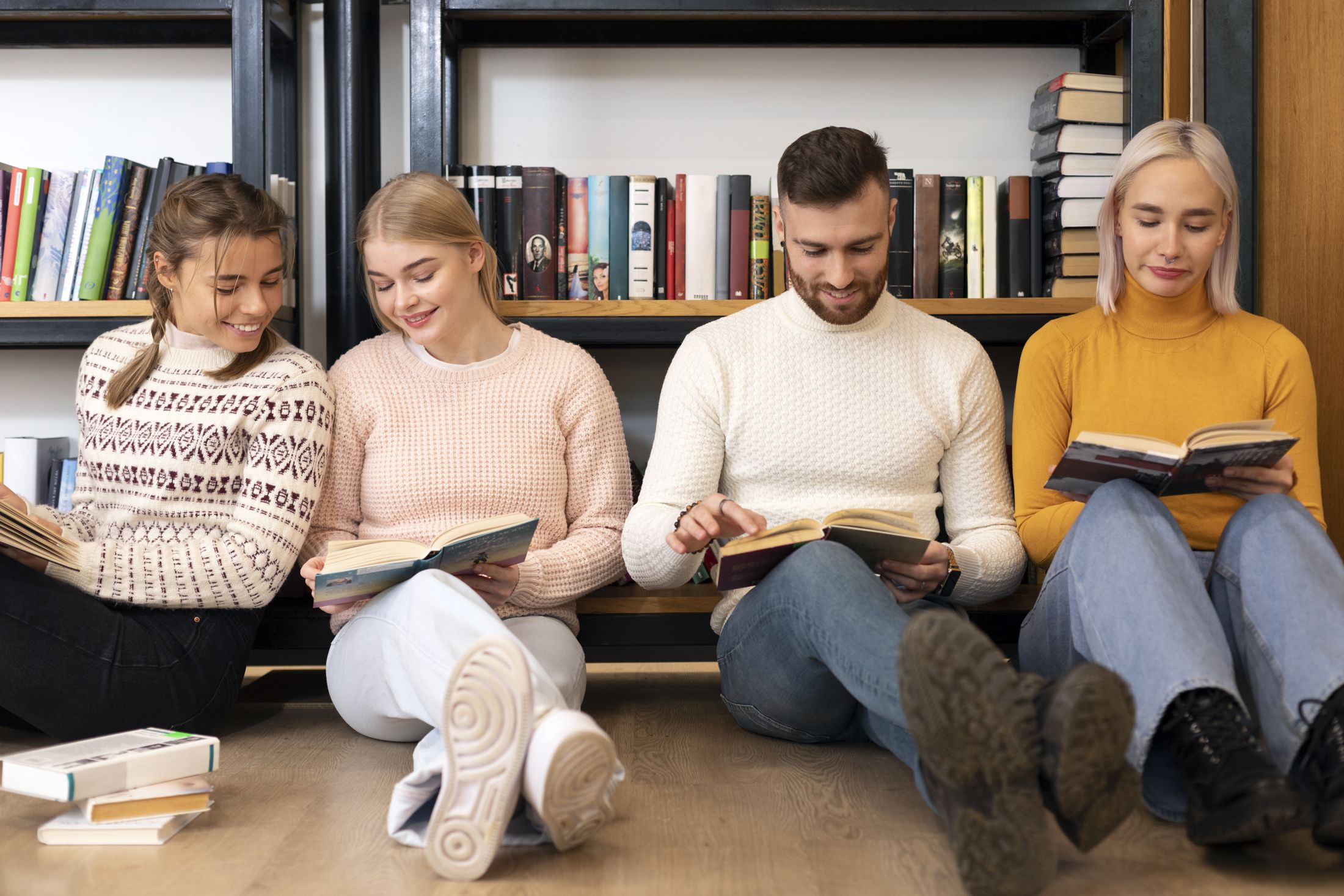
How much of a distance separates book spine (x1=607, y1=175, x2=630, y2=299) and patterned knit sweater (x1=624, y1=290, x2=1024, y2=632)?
0.36 meters

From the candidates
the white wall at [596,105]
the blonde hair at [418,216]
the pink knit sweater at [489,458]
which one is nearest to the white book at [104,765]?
the pink knit sweater at [489,458]

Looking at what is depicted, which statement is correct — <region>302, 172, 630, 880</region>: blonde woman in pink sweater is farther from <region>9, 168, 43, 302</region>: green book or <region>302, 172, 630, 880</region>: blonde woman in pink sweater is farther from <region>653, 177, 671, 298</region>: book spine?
<region>9, 168, 43, 302</region>: green book

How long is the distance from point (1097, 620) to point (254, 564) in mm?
1175

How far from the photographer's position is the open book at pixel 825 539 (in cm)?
149

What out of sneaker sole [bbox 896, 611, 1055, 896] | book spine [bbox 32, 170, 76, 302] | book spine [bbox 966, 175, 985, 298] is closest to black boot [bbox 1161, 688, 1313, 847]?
sneaker sole [bbox 896, 611, 1055, 896]

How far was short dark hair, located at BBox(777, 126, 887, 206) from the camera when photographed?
65.8 inches

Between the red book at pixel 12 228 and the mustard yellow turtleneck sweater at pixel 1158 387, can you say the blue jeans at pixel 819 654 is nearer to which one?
the mustard yellow turtleneck sweater at pixel 1158 387

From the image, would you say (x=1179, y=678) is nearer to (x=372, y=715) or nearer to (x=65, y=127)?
(x=372, y=715)

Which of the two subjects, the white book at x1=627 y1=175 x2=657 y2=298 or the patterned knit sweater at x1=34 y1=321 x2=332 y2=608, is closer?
the patterned knit sweater at x1=34 y1=321 x2=332 y2=608

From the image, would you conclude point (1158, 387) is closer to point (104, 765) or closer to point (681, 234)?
point (681, 234)

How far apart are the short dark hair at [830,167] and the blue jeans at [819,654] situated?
52 centimetres

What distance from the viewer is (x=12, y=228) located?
2172mm

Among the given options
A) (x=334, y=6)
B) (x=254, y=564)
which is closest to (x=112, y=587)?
(x=254, y=564)

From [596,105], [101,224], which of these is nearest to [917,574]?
[596,105]
